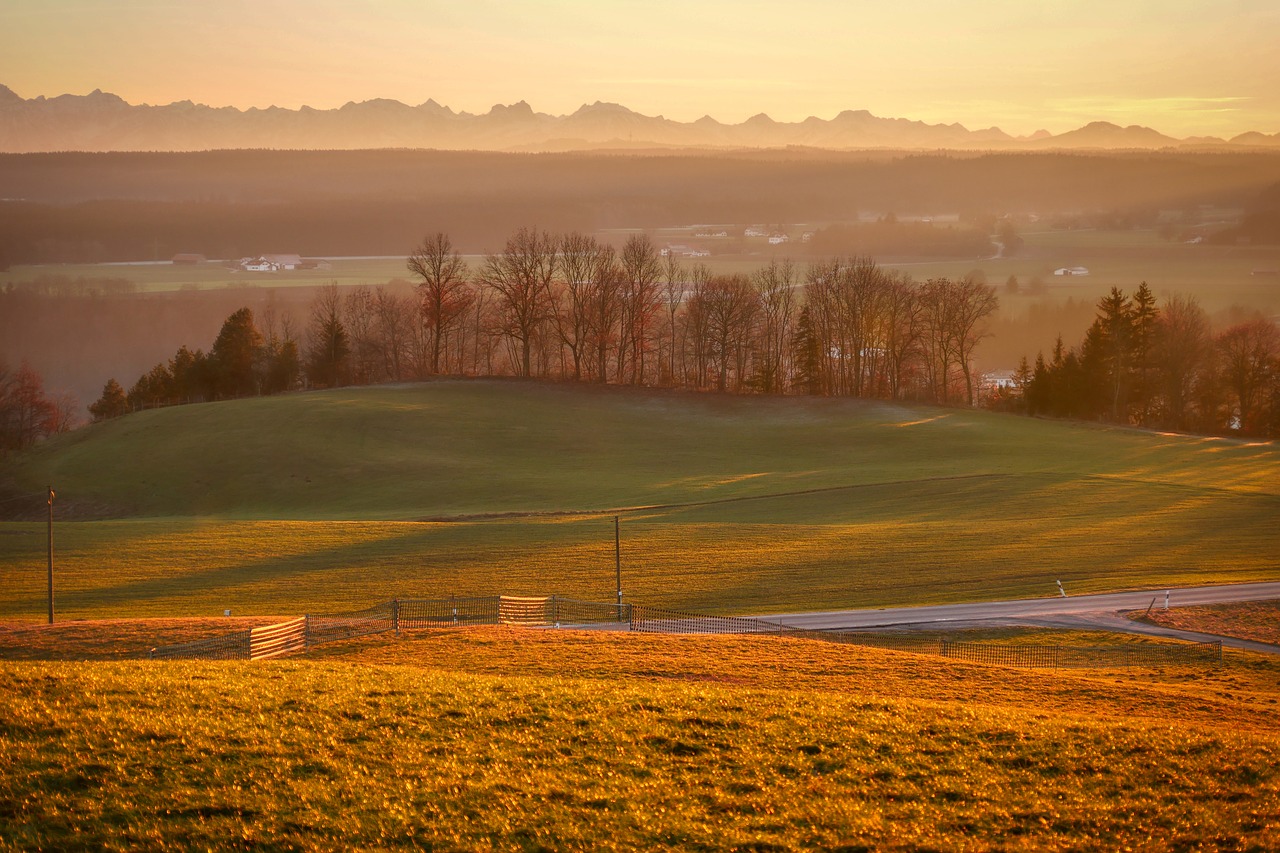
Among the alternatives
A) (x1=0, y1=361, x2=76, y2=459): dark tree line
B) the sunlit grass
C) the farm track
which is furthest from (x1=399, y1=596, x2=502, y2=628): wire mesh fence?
(x1=0, y1=361, x2=76, y2=459): dark tree line

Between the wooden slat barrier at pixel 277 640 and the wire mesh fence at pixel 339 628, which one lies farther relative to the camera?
the wire mesh fence at pixel 339 628

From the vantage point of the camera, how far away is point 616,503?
6322 cm

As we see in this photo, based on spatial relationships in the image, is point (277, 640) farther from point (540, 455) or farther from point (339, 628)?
point (540, 455)

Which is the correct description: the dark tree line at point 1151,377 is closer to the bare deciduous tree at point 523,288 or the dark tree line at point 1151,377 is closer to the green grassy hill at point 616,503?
the green grassy hill at point 616,503

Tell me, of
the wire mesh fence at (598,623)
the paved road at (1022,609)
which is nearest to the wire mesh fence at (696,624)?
the wire mesh fence at (598,623)

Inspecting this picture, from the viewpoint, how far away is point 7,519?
64625 millimetres

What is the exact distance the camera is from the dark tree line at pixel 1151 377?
9831cm

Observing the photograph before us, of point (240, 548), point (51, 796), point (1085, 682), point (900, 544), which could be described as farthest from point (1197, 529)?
point (51, 796)

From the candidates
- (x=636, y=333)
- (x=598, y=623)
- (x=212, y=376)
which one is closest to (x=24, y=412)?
(x=212, y=376)

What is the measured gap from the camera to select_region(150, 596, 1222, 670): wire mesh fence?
27859 mm

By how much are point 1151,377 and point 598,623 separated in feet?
283

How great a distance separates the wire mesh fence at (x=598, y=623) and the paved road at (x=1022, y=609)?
6.62 feet

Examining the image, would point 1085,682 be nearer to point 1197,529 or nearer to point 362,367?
point 1197,529

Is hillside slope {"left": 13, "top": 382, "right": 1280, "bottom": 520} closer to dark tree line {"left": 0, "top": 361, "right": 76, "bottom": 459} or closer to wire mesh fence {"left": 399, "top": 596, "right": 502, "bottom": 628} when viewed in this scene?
wire mesh fence {"left": 399, "top": 596, "right": 502, "bottom": 628}
